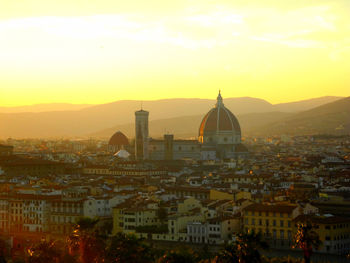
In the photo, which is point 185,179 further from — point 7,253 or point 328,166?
point 7,253

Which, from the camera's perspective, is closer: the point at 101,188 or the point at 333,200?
the point at 333,200

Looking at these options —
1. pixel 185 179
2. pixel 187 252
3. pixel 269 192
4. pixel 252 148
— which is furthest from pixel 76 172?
pixel 252 148

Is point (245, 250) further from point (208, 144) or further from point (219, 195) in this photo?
point (208, 144)

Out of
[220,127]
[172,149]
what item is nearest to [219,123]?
[220,127]

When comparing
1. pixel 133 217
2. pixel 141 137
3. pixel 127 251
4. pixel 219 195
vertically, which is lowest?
pixel 133 217

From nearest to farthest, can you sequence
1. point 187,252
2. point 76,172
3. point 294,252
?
1. point 187,252
2. point 294,252
3. point 76,172

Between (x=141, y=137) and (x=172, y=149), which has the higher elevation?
(x=141, y=137)

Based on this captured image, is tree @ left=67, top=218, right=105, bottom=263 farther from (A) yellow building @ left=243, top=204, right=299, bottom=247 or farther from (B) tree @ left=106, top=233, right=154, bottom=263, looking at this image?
(A) yellow building @ left=243, top=204, right=299, bottom=247
